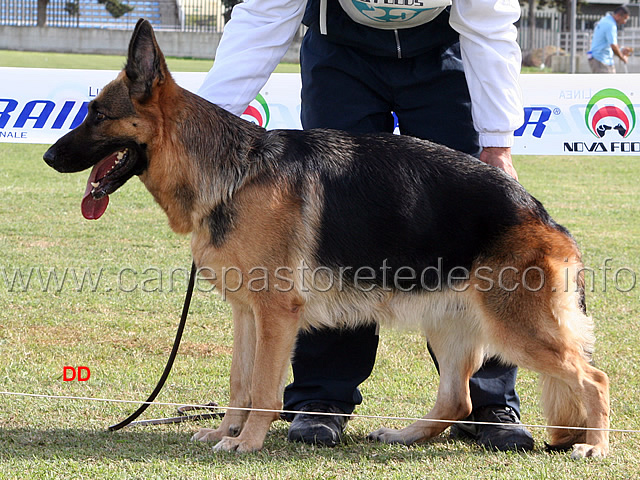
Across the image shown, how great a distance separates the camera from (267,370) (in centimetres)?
325

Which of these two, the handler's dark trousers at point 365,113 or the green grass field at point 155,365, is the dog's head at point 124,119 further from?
the green grass field at point 155,365

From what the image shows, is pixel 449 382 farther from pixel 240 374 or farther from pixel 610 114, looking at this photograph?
pixel 610 114

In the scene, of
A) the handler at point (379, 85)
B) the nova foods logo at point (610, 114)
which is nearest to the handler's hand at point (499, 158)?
the handler at point (379, 85)

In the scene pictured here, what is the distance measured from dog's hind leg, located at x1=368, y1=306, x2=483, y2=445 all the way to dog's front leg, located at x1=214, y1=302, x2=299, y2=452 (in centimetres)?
58

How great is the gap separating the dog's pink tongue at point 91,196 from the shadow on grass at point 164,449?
96 cm

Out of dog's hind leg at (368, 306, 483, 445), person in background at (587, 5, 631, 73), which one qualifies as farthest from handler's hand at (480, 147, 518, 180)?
person in background at (587, 5, 631, 73)

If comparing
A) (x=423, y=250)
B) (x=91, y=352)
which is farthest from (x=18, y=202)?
(x=423, y=250)

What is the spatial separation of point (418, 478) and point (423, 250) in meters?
0.92

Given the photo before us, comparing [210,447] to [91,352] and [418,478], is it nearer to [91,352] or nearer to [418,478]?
[418,478]

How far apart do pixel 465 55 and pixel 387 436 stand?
180cm

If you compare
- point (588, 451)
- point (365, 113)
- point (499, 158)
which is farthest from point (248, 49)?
point (588, 451)

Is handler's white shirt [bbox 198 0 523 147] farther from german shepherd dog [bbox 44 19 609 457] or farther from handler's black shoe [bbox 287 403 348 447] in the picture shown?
handler's black shoe [bbox 287 403 348 447]

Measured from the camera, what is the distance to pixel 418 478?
304cm

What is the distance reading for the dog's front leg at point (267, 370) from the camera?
10.5 ft
